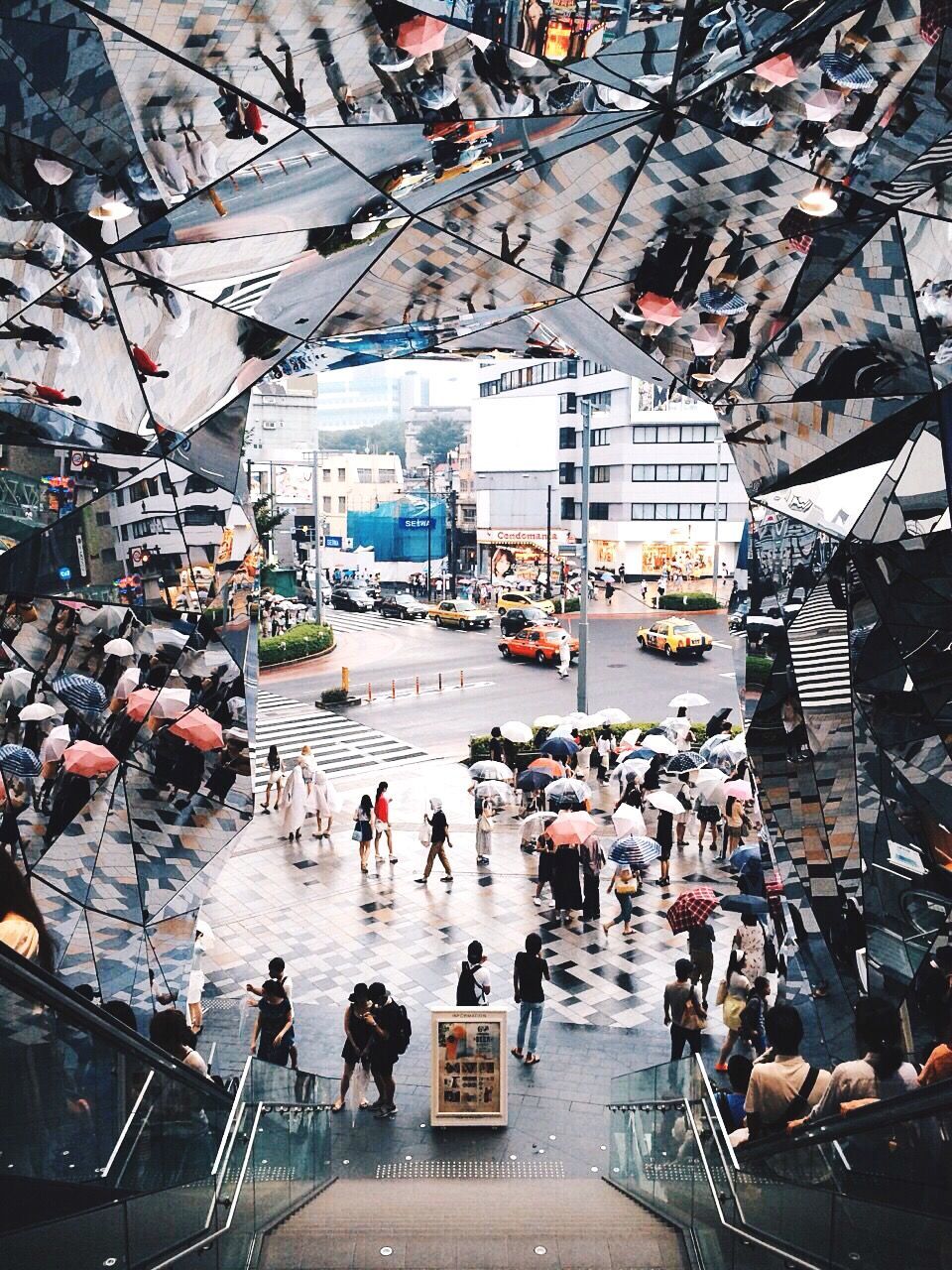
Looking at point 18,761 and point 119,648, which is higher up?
point 119,648

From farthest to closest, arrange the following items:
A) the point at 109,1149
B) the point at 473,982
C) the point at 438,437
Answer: the point at 438,437
the point at 473,982
the point at 109,1149

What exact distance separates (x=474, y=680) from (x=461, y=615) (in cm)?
1094

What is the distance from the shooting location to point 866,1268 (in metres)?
4.02

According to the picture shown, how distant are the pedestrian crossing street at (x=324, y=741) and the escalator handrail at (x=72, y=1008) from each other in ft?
46.5

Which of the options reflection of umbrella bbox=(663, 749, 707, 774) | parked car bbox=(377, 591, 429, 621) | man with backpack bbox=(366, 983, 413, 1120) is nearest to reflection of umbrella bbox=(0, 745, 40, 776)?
man with backpack bbox=(366, 983, 413, 1120)

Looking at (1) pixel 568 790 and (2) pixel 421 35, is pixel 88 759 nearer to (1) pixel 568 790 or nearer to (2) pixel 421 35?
(2) pixel 421 35

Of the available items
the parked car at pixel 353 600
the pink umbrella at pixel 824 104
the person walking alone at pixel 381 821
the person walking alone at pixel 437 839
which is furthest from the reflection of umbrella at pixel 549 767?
the parked car at pixel 353 600

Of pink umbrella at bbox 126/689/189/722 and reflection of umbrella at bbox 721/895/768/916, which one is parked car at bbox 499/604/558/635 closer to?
reflection of umbrella at bbox 721/895/768/916

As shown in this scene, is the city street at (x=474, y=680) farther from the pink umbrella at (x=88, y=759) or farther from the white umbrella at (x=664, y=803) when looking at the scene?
the pink umbrella at (x=88, y=759)

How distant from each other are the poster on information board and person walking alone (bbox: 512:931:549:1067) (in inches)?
35.2

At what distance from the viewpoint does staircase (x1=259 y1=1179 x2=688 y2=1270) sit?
5973mm

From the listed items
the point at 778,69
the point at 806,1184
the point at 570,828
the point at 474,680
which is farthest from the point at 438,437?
the point at 806,1184

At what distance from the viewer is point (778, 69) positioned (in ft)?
21.1

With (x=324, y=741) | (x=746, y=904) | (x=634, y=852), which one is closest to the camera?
(x=746, y=904)
